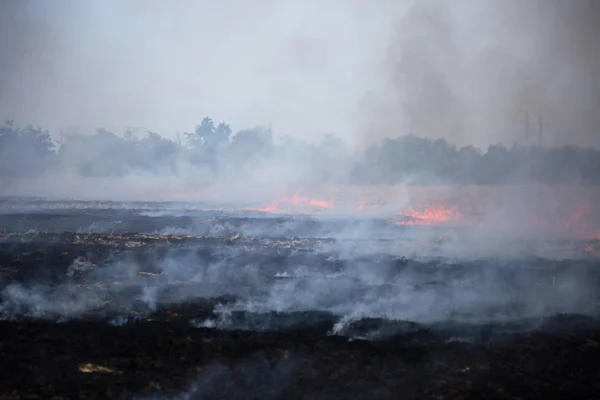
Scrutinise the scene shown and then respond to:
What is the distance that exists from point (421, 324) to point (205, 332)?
269 inches

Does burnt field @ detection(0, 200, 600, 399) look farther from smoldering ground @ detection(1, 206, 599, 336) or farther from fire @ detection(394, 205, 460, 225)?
fire @ detection(394, 205, 460, 225)

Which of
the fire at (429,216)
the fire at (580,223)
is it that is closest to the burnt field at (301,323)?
the fire at (580,223)

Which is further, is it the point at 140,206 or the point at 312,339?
the point at 140,206

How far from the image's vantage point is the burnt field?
1155 centimetres

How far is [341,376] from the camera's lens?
12.0 meters

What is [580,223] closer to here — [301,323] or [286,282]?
[286,282]

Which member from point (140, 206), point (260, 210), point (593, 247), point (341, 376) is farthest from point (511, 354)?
point (140, 206)

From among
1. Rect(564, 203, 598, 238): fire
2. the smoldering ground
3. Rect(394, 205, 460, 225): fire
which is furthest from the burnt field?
Rect(394, 205, 460, 225): fire

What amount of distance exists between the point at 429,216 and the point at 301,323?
3521 centimetres

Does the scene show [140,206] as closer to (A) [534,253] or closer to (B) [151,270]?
(B) [151,270]

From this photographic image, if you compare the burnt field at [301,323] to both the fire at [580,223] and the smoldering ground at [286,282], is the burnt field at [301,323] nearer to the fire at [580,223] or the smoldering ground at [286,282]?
the smoldering ground at [286,282]

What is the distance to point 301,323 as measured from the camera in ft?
53.0

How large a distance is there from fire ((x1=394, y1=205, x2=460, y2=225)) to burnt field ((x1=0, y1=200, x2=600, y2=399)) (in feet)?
38.7

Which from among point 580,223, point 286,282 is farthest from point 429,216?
point 286,282
